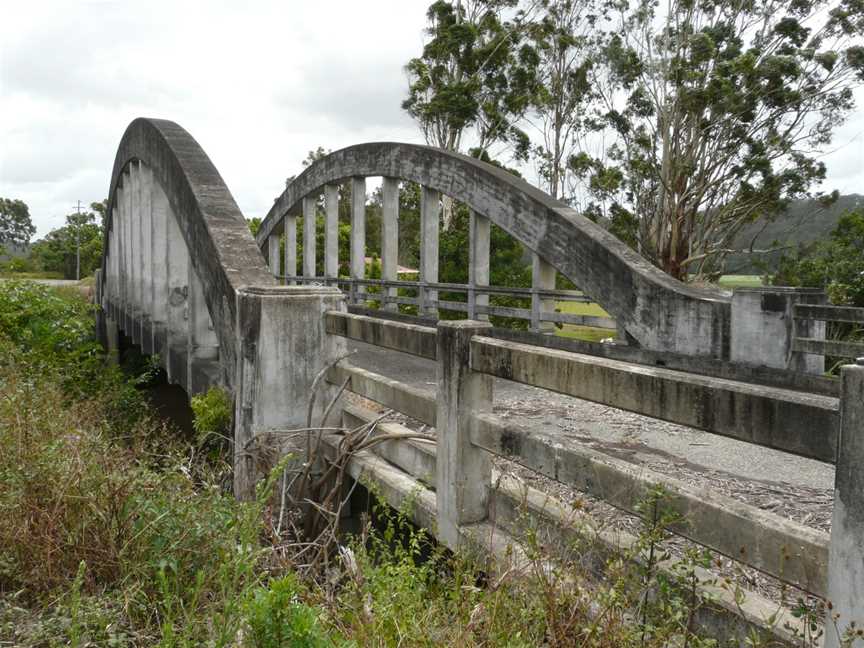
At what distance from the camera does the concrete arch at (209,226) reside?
6344mm

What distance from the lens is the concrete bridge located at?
7.36 ft

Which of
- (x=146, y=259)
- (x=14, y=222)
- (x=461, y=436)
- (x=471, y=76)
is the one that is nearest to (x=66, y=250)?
(x=14, y=222)

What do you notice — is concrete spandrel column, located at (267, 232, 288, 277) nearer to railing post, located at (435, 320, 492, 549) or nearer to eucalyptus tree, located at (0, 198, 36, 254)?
railing post, located at (435, 320, 492, 549)

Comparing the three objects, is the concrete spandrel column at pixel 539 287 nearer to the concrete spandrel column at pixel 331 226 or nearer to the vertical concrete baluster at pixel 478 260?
the vertical concrete baluster at pixel 478 260

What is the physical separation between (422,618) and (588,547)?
0.71 m

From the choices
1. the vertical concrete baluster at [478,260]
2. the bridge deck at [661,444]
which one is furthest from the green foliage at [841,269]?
the bridge deck at [661,444]

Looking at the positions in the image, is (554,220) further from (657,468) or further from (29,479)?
(29,479)

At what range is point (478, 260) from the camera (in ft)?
39.5

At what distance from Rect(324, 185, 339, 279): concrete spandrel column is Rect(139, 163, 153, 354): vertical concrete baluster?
3.90 m

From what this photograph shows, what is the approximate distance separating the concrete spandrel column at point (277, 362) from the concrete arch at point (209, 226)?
1.28ft

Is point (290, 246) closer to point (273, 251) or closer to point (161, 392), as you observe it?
point (273, 251)

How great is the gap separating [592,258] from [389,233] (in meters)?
7.02

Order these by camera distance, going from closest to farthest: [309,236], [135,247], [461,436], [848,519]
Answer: [848,519], [461,436], [135,247], [309,236]

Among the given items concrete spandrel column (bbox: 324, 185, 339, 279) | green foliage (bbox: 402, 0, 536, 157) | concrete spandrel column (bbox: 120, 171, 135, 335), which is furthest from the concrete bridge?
green foliage (bbox: 402, 0, 536, 157)
